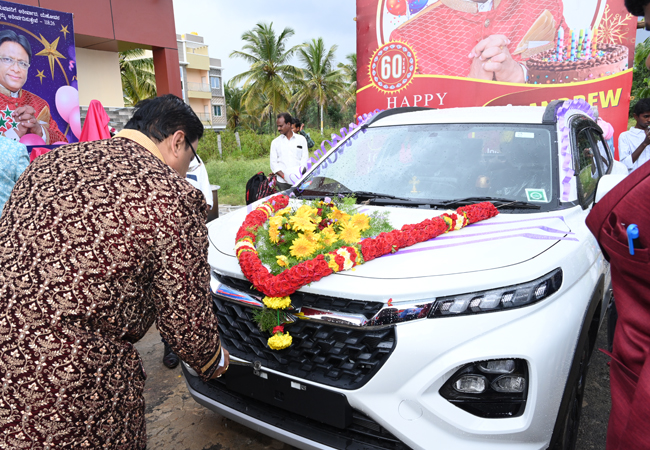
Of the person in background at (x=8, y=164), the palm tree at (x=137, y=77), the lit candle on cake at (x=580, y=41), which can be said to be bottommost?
the person in background at (x=8, y=164)

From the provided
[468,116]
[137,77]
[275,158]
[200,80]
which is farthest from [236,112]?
[468,116]

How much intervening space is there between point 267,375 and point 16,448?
975mm

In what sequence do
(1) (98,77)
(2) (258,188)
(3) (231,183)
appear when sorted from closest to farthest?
(2) (258,188) → (1) (98,77) → (3) (231,183)

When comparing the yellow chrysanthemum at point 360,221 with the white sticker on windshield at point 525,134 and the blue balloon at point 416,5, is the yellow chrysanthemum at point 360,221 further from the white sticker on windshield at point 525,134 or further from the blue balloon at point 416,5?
the blue balloon at point 416,5

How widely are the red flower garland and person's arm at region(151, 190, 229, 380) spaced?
537 millimetres

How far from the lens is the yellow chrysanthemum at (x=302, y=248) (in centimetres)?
213

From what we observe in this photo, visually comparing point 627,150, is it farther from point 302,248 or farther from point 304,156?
point 302,248

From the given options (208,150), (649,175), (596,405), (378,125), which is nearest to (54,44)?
(378,125)

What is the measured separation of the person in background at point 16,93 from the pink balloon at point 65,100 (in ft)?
0.60

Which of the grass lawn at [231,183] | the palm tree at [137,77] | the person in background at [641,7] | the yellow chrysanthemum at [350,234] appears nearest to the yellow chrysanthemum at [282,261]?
the yellow chrysanthemum at [350,234]

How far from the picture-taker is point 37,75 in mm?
4680

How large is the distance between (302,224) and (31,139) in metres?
4.11

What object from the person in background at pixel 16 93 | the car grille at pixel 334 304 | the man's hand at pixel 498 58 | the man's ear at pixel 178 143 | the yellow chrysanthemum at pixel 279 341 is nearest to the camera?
the man's ear at pixel 178 143

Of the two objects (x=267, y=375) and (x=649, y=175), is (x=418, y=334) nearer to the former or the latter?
(x=267, y=375)
